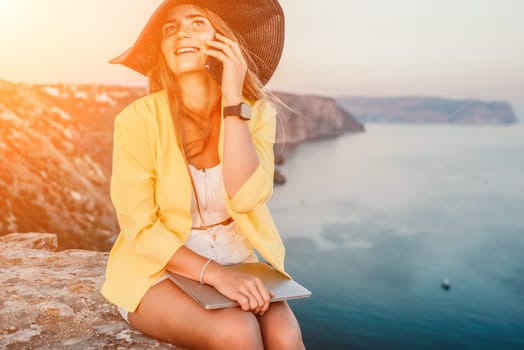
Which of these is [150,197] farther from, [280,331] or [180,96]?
[280,331]

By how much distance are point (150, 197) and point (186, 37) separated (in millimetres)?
638

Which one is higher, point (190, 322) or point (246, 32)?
point (246, 32)

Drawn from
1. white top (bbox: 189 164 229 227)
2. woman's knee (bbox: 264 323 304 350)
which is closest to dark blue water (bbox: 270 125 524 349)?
white top (bbox: 189 164 229 227)

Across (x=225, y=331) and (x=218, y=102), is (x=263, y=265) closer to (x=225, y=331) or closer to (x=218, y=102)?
(x=225, y=331)

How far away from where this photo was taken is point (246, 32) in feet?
7.86

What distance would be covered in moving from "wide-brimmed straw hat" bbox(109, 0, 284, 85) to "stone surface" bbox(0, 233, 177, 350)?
3.65 feet

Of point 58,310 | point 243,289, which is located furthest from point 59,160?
point 243,289

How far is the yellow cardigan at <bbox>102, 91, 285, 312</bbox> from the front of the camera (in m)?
2.09

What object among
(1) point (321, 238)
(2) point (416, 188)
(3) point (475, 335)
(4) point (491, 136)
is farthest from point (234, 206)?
(4) point (491, 136)

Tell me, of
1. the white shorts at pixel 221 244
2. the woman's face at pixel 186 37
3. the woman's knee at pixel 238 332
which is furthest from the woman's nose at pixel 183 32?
the woman's knee at pixel 238 332

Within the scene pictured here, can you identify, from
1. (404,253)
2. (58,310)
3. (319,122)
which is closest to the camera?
(58,310)

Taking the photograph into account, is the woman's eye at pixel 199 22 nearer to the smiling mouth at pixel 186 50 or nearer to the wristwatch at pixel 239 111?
the smiling mouth at pixel 186 50

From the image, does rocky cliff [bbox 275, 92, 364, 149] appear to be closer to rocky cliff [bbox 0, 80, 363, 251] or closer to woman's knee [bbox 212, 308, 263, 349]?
rocky cliff [bbox 0, 80, 363, 251]

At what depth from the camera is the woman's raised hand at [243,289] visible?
1.91 meters
